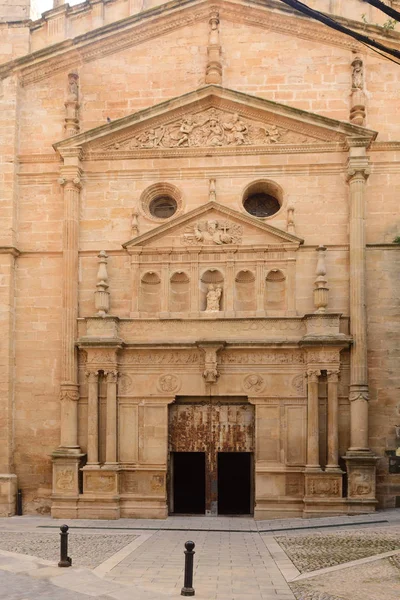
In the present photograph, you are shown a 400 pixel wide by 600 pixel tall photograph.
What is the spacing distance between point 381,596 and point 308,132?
1258 cm

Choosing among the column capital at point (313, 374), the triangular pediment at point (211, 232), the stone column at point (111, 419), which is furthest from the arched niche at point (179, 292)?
the column capital at point (313, 374)

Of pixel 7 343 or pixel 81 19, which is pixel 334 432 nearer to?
pixel 7 343

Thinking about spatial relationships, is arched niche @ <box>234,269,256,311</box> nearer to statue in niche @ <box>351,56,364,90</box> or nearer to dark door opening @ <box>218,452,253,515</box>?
dark door opening @ <box>218,452,253,515</box>

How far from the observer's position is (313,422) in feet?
60.4

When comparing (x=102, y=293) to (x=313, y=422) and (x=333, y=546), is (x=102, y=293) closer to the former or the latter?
(x=313, y=422)

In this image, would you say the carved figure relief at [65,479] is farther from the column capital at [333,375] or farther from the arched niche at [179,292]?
the column capital at [333,375]

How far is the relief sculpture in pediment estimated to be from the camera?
20.1m

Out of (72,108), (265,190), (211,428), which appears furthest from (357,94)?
(211,428)

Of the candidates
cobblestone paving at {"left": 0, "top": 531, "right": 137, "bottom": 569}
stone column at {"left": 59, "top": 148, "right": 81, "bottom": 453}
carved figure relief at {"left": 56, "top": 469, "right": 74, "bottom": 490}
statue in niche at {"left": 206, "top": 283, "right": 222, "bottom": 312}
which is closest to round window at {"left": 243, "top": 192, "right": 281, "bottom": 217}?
statue in niche at {"left": 206, "top": 283, "right": 222, "bottom": 312}

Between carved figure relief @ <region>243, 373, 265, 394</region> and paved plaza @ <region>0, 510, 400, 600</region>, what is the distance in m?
3.05

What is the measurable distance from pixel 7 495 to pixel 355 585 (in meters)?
10.5

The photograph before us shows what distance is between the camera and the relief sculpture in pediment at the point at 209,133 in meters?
20.1

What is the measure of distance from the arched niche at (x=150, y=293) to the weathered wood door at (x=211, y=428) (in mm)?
2420

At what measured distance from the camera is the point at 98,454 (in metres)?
19.0
